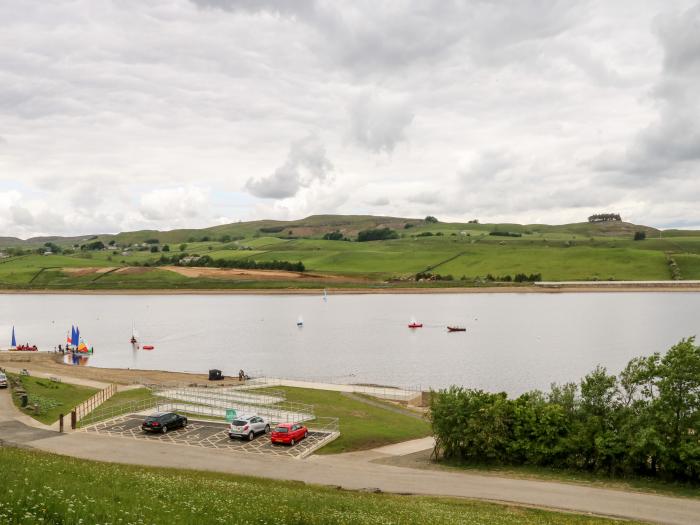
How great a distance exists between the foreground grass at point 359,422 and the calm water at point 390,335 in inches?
891

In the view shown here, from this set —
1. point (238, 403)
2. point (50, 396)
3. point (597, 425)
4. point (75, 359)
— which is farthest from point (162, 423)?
point (75, 359)

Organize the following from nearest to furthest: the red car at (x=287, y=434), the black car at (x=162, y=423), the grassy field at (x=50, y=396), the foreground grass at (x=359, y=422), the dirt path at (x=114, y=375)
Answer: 1. the red car at (x=287, y=434)
2. the foreground grass at (x=359, y=422)
3. the black car at (x=162, y=423)
4. the grassy field at (x=50, y=396)
5. the dirt path at (x=114, y=375)

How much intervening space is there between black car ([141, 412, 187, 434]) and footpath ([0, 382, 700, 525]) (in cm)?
206

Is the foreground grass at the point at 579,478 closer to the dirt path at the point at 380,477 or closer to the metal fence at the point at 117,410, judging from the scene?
the dirt path at the point at 380,477

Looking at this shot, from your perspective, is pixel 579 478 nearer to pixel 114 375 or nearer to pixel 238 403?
pixel 238 403

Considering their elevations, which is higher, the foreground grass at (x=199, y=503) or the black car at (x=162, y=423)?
the foreground grass at (x=199, y=503)

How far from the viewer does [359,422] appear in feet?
148

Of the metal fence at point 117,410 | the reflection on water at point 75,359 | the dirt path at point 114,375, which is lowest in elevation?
the reflection on water at point 75,359

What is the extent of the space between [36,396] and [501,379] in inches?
2034

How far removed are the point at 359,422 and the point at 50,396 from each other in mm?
26558

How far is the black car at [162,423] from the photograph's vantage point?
3947 cm

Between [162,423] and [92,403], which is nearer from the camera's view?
[162,423]

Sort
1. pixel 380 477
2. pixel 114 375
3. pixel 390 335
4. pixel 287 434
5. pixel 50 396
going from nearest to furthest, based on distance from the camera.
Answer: pixel 380 477 → pixel 287 434 → pixel 50 396 → pixel 114 375 → pixel 390 335

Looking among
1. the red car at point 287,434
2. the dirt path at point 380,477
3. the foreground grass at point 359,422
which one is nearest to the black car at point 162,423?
the dirt path at point 380,477
